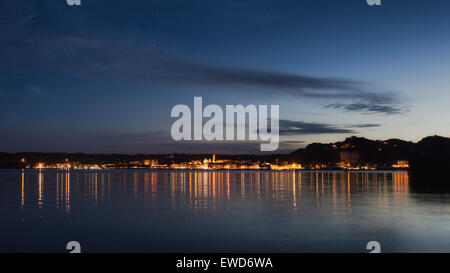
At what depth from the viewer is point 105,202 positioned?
3366cm

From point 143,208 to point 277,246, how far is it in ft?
49.0

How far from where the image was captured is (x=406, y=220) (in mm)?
23453

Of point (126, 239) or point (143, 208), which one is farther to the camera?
point (143, 208)

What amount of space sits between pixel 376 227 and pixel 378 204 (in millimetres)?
11320
